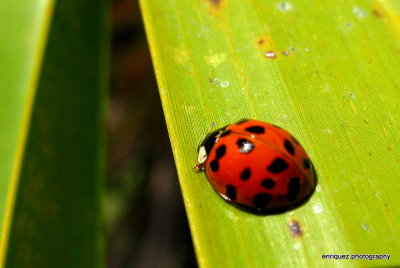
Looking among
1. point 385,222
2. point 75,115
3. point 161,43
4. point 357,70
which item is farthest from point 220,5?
point 385,222

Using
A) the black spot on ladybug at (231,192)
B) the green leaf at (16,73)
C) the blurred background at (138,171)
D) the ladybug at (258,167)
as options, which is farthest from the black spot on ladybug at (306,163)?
the blurred background at (138,171)

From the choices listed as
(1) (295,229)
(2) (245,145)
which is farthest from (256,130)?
(1) (295,229)

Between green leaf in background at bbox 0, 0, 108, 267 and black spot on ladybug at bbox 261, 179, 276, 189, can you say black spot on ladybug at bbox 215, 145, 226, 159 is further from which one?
green leaf in background at bbox 0, 0, 108, 267

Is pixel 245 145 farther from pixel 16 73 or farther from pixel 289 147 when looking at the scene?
pixel 16 73

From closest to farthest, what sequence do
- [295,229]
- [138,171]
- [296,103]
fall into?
[295,229]
[296,103]
[138,171]

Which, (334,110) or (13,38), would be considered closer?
(334,110)

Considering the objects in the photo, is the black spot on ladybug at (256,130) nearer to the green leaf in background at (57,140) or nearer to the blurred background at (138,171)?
the green leaf in background at (57,140)

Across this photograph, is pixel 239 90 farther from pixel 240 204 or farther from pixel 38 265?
pixel 38 265
